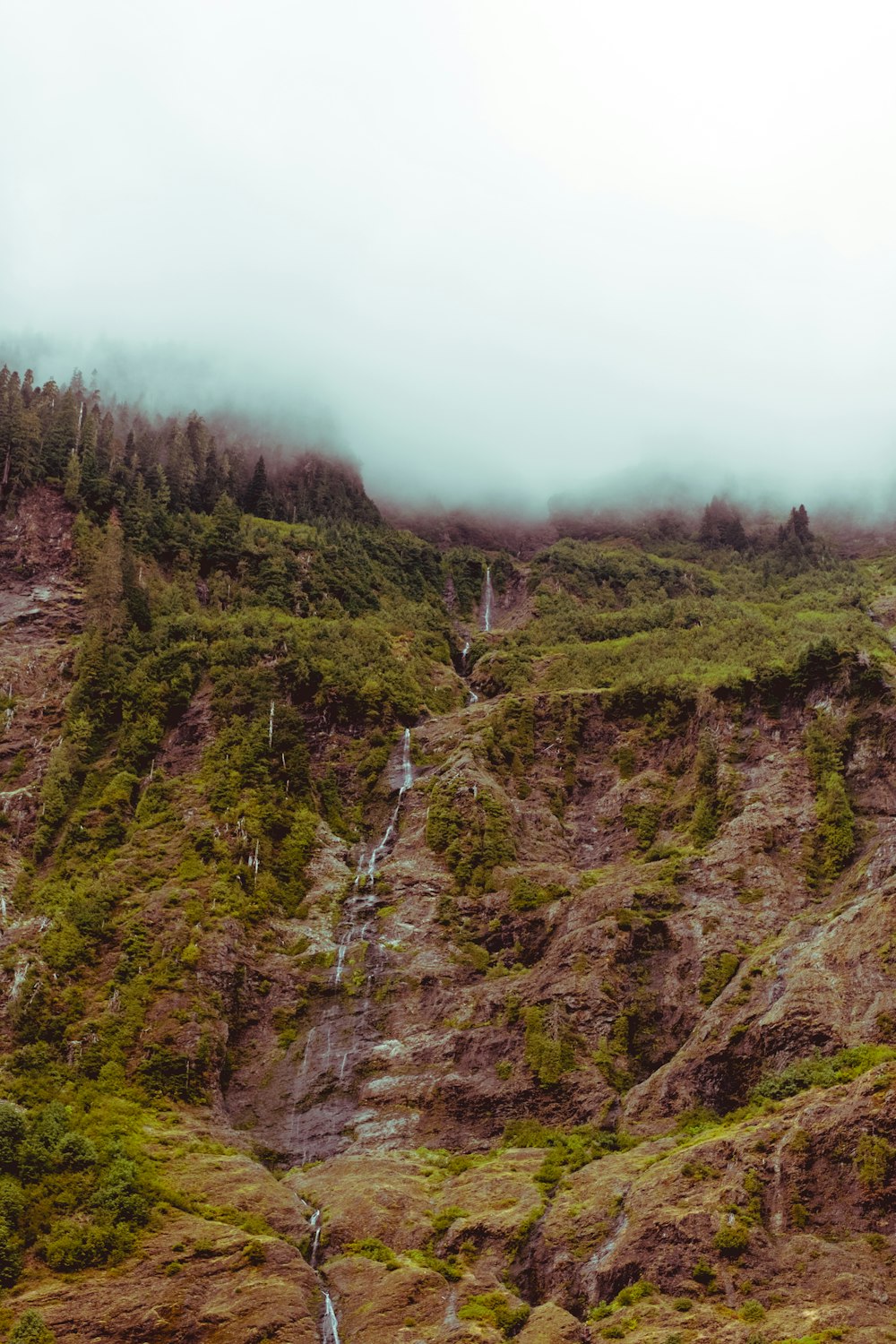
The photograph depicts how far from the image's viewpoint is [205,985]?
2899 inches

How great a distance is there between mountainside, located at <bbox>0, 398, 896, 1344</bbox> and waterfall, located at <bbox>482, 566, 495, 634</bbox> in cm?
1453

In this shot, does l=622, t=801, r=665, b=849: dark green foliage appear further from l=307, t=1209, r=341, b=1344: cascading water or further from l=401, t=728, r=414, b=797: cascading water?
l=307, t=1209, r=341, b=1344: cascading water

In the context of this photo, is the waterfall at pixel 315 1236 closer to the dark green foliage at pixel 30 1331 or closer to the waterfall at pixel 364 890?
the dark green foliage at pixel 30 1331

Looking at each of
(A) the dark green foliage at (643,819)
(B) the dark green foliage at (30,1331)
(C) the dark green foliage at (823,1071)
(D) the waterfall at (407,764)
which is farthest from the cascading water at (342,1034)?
(C) the dark green foliage at (823,1071)

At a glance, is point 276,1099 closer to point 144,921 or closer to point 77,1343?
point 144,921

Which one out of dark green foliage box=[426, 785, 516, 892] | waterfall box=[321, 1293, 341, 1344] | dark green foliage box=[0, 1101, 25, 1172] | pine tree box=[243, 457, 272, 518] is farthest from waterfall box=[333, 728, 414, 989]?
pine tree box=[243, 457, 272, 518]

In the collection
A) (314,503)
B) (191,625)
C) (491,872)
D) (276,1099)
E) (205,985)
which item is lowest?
(276,1099)

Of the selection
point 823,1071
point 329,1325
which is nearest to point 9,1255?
point 329,1325

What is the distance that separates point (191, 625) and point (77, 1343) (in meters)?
80.6

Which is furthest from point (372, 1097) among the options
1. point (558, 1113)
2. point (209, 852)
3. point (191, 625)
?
point (191, 625)

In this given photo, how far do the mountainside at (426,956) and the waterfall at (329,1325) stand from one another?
0.71ft

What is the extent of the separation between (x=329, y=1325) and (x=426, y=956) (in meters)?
32.7

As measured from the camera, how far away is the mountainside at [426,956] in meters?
46.7

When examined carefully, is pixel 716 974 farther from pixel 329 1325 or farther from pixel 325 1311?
pixel 329 1325
